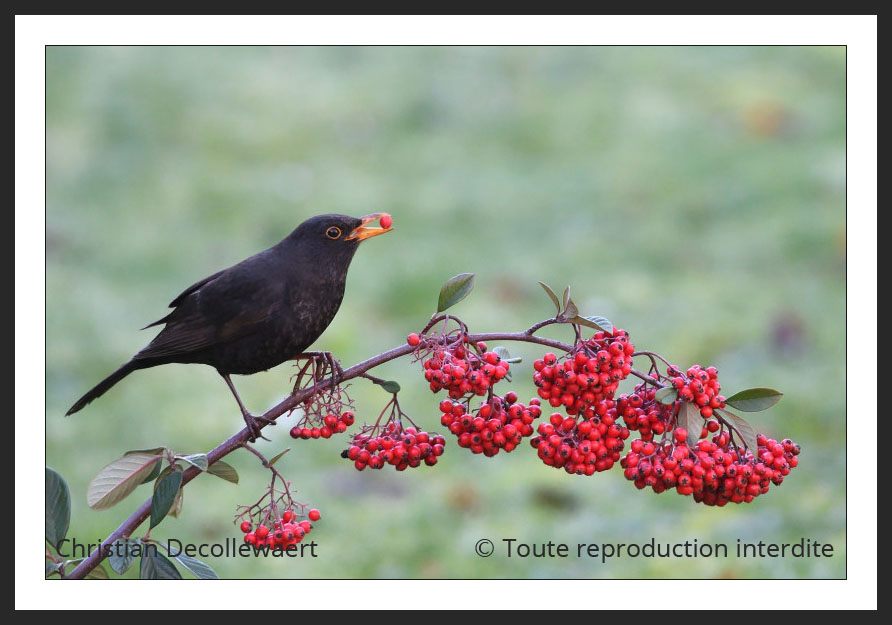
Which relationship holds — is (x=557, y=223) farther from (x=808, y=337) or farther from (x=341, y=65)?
(x=341, y=65)

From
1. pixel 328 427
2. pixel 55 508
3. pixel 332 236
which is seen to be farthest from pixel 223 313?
pixel 55 508

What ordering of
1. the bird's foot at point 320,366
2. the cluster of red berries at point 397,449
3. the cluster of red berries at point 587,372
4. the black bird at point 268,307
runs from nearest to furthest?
the cluster of red berries at point 587,372 < the cluster of red berries at point 397,449 < the bird's foot at point 320,366 < the black bird at point 268,307

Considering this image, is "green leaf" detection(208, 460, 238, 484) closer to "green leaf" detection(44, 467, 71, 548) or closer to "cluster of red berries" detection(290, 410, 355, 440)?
"cluster of red berries" detection(290, 410, 355, 440)

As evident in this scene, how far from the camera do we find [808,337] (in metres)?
6.58

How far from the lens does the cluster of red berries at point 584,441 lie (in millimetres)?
2229

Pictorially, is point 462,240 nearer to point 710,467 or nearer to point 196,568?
point 196,568

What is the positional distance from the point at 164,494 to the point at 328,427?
1.37ft

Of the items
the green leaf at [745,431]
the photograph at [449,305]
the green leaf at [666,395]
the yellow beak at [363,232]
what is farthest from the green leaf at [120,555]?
the green leaf at [745,431]

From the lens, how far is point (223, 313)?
285 cm

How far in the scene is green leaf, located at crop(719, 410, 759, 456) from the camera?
2.27 metres

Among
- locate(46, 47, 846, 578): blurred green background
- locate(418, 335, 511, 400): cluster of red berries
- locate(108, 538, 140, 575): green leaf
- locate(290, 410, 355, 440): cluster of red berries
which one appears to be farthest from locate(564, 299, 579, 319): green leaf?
locate(46, 47, 846, 578): blurred green background

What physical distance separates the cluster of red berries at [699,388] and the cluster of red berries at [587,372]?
4.5 inches

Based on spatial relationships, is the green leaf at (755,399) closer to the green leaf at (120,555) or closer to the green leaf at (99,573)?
the green leaf at (120,555)

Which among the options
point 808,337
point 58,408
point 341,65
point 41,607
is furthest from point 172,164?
point 41,607
